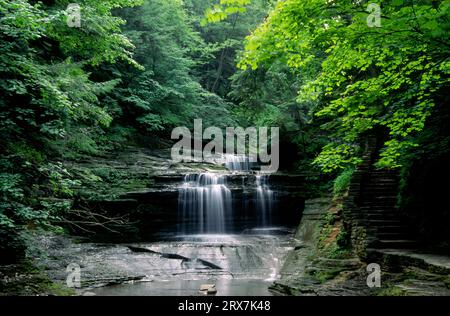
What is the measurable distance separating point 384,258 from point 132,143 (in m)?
16.3

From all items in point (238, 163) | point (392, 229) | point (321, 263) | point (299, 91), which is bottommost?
point (321, 263)

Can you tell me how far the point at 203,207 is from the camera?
15.8m

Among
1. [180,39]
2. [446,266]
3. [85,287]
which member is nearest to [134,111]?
[180,39]

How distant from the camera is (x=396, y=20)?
495cm

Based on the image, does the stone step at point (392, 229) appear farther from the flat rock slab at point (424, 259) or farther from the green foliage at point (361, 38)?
the green foliage at point (361, 38)

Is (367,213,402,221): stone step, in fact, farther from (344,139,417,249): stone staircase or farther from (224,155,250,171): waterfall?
(224,155,250,171): waterfall
